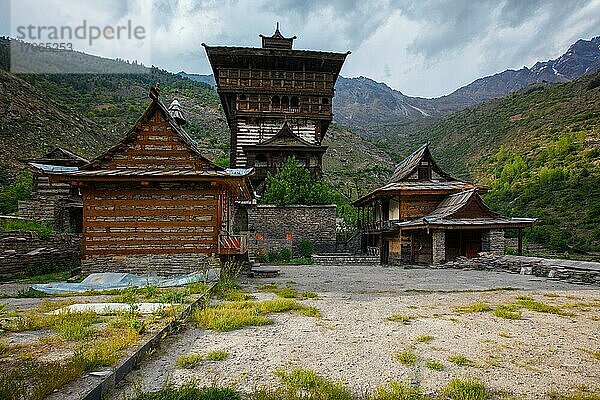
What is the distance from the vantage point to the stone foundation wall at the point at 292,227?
26.3 m

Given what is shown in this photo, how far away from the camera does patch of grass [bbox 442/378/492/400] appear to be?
3.97 meters

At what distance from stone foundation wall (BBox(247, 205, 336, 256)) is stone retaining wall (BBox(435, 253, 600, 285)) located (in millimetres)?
8455

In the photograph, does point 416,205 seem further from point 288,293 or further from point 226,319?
point 226,319

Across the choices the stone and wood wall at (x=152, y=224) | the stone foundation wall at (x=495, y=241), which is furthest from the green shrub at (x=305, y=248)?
the stone and wood wall at (x=152, y=224)

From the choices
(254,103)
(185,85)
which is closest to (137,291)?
(254,103)

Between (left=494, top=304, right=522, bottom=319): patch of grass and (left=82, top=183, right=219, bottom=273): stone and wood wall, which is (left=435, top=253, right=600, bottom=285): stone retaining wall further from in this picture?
(left=82, top=183, right=219, bottom=273): stone and wood wall

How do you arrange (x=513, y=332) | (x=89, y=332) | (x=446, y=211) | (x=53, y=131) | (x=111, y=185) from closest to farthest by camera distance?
(x=89, y=332), (x=513, y=332), (x=111, y=185), (x=446, y=211), (x=53, y=131)

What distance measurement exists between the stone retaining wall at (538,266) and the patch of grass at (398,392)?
462 inches

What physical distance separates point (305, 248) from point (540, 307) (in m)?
18.5

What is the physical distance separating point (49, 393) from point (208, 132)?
215ft

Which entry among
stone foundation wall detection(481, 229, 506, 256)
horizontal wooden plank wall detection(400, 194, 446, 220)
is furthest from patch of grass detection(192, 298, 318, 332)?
horizontal wooden plank wall detection(400, 194, 446, 220)

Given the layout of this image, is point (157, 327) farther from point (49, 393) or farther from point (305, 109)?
point (305, 109)

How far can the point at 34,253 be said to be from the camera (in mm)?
15148

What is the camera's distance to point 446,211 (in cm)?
2177
